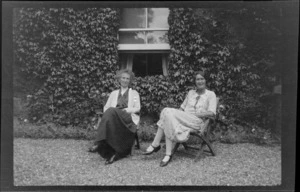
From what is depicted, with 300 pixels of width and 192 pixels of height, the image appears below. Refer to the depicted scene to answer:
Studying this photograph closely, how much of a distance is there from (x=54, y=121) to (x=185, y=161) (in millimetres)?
3242

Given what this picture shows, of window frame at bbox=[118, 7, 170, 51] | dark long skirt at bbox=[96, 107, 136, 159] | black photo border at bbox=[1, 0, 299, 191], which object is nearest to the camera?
black photo border at bbox=[1, 0, 299, 191]

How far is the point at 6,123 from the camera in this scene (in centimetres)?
420

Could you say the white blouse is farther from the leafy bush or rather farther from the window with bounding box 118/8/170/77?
the leafy bush

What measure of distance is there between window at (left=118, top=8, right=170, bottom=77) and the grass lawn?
7.15 feet

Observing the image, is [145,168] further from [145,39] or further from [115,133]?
[145,39]

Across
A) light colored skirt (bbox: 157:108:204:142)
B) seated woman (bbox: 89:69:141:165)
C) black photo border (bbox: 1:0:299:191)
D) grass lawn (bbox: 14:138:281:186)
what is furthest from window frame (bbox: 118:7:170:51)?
black photo border (bbox: 1:0:299:191)

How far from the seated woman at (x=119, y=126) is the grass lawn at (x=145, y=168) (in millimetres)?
188

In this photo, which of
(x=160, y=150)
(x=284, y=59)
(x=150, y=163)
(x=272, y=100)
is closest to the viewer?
(x=284, y=59)

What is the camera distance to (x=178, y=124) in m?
4.96

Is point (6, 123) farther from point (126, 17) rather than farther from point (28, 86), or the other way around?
point (126, 17)

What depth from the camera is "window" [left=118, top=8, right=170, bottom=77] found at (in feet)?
22.8

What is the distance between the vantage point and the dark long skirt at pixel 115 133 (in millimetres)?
4879

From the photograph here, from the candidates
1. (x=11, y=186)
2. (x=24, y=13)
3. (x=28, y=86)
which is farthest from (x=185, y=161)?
(x=24, y=13)

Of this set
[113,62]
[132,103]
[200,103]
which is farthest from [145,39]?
[200,103]
